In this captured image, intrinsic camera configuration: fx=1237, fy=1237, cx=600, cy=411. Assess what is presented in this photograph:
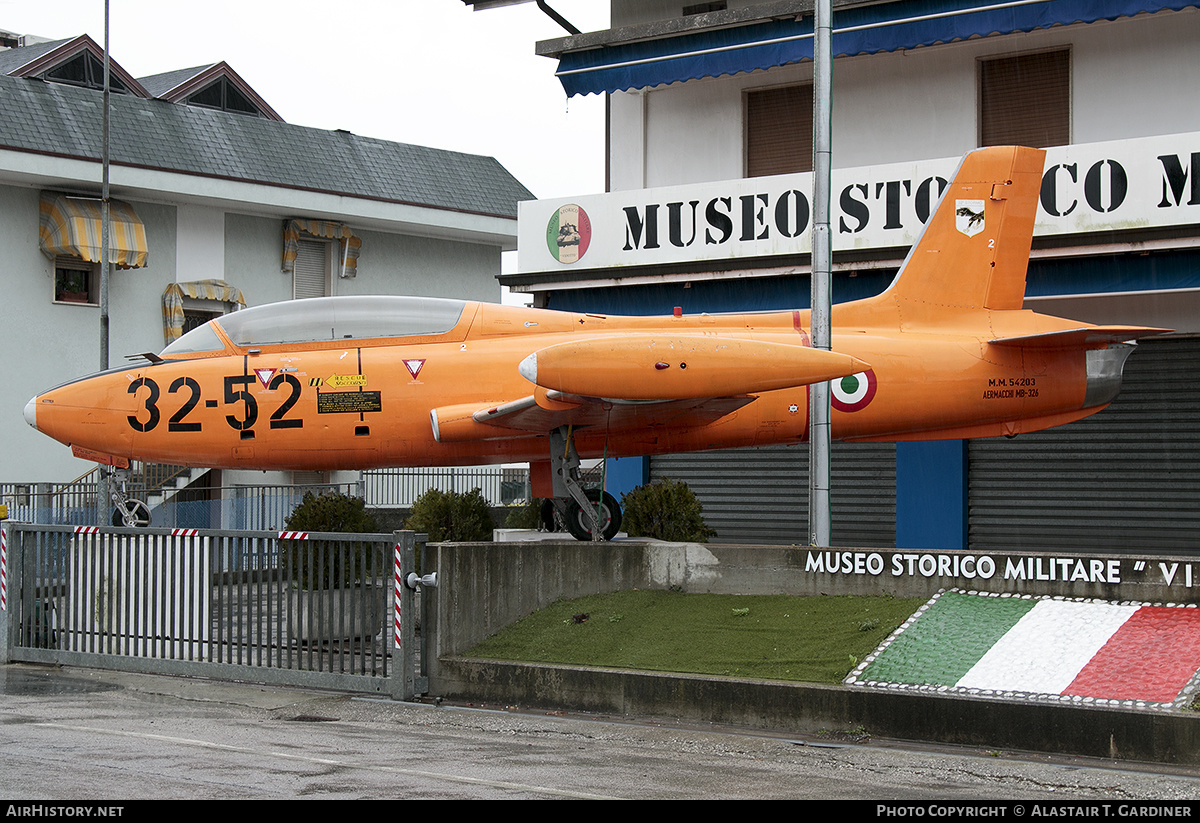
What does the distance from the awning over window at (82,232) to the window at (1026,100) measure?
20.8 metres

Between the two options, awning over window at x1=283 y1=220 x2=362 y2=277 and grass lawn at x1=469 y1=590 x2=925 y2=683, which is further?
awning over window at x1=283 y1=220 x2=362 y2=277

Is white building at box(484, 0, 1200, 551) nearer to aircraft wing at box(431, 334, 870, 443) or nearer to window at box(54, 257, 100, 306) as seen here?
aircraft wing at box(431, 334, 870, 443)

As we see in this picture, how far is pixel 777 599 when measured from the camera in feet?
39.9

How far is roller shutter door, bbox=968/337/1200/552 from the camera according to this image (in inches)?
677

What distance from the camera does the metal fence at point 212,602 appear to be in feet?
39.5

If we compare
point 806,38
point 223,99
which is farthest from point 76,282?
point 806,38

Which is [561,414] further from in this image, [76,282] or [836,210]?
[76,282]

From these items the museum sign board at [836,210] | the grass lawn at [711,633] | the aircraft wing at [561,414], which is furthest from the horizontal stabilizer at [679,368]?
the museum sign board at [836,210]

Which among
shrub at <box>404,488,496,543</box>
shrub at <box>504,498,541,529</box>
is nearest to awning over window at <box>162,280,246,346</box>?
shrub at <box>504,498,541,529</box>

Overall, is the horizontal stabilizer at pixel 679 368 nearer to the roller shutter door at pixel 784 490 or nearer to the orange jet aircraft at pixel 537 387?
the orange jet aircraft at pixel 537 387

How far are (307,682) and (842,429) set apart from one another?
21.5 ft

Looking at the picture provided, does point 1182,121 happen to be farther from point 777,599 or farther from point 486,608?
point 486,608

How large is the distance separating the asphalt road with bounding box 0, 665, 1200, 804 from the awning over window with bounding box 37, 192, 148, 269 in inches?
833

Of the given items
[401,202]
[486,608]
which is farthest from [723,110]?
[401,202]
